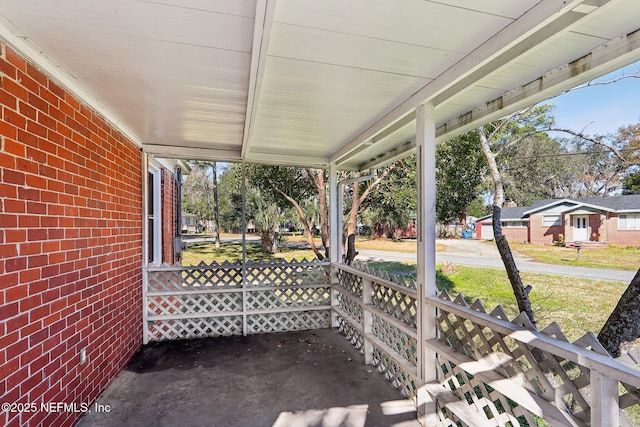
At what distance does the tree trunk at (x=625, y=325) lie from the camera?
2.25 m

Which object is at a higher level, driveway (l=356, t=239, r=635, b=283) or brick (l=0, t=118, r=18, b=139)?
brick (l=0, t=118, r=18, b=139)

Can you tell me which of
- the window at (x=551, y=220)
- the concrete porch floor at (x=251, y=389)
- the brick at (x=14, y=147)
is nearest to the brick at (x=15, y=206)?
the brick at (x=14, y=147)

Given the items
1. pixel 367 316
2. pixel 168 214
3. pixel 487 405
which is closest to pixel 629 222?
pixel 367 316

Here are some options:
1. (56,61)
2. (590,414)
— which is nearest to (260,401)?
(590,414)

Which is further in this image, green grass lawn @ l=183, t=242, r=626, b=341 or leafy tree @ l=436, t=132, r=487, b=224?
green grass lawn @ l=183, t=242, r=626, b=341

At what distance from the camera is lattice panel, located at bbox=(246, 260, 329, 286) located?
4660mm

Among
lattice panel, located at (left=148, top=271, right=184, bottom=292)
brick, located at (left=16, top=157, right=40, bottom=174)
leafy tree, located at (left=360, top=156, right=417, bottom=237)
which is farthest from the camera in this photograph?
leafy tree, located at (left=360, top=156, right=417, bottom=237)

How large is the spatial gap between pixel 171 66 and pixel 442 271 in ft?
Answer: 38.0

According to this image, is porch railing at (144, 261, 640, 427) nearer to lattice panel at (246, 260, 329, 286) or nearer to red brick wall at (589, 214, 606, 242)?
lattice panel at (246, 260, 329, 286)

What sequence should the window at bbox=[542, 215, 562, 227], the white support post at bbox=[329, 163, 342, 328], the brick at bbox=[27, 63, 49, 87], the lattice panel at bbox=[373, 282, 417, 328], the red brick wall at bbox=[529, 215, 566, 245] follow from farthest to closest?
the red brick wall at bbox=[529, 215, 566, 245] → the window at bbox=[542, 215, 562, 227] → the white support post at bbox=[329, 163, 342, 328] → the lattice panel at bbox=[373, 282, 417, 328] → the brick at bbox=[27, 63, 49, 87]

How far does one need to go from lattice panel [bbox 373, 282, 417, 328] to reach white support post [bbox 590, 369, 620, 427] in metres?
1.48

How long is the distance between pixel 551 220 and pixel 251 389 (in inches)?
756

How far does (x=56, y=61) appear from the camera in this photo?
1.99 meters

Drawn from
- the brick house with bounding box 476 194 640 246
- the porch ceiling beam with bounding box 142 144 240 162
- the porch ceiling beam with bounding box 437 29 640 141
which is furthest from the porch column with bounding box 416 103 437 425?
the brick house with bounding box 476 194 640 246
